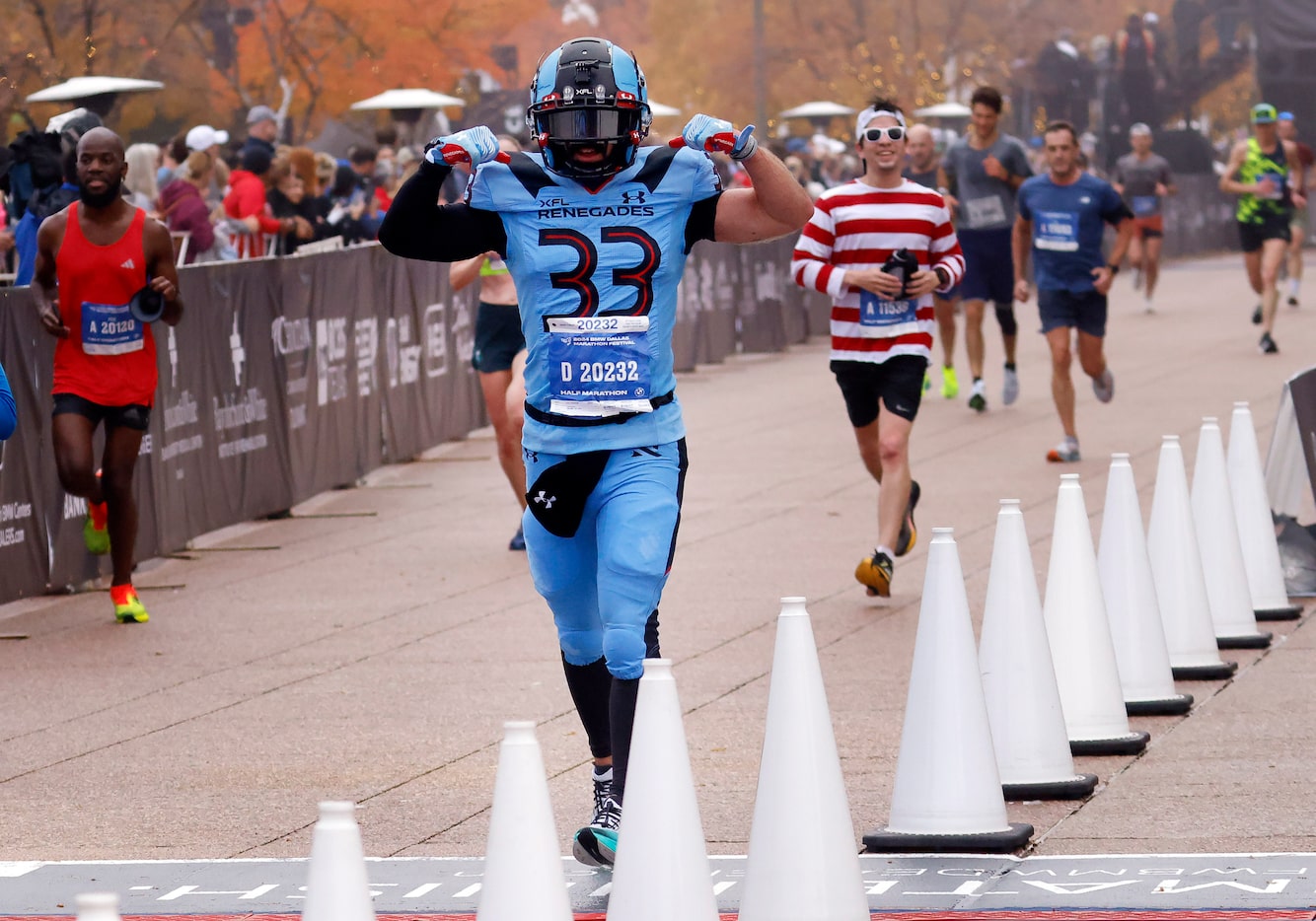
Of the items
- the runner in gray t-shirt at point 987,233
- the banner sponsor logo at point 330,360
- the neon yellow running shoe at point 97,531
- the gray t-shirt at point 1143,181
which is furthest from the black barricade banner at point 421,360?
the gray t-shirt at point 1143,181

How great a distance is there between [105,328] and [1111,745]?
17.2ft

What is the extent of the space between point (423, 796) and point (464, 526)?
21.1 feet

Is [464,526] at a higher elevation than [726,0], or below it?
below

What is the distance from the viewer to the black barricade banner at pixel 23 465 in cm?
1088

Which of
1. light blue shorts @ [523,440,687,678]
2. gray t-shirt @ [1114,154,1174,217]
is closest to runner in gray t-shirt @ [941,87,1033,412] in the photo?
gray t-shirt @ [1114,154,1174,217]

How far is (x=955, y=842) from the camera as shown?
6.11 m

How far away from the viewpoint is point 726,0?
66500 mm

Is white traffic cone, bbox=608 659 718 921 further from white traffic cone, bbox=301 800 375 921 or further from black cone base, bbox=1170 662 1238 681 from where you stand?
black cone base, bbox=1170 662 1238 681

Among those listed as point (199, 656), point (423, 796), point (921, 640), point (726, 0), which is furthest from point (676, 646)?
point (726, 0)

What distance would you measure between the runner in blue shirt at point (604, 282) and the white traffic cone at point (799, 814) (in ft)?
2.11

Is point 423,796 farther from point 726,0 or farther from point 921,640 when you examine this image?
point 726,0

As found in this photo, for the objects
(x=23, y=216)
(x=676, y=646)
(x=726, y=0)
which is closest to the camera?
(x=676, y=646)

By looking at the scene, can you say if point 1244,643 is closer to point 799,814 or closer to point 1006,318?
point 799,814

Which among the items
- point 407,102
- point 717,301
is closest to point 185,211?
point 717,301
